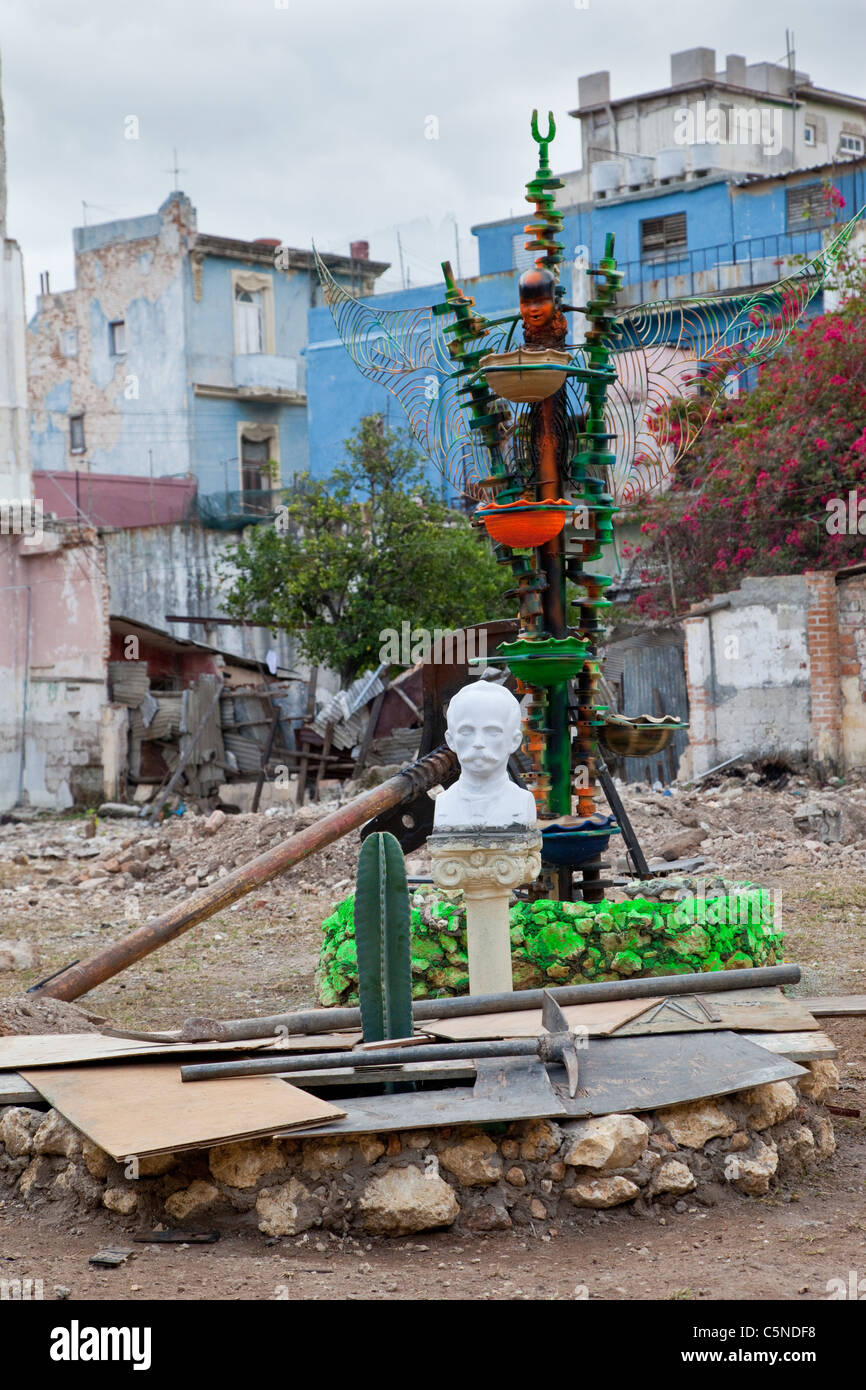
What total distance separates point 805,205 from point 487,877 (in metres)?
27.2

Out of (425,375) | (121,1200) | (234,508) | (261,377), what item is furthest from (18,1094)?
(261,377)

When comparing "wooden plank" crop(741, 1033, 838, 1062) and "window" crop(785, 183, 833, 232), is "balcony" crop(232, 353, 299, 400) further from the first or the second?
"wooden plank" crop(741, 1033, 838, 1062)

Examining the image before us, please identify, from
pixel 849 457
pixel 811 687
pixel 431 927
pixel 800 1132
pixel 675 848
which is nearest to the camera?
pixel 800 1132

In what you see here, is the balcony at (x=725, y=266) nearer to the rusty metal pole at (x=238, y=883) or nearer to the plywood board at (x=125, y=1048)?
the rusty metal pole at (x=238, y=883)

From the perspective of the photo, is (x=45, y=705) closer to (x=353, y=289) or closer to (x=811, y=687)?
(x=811, y=687)

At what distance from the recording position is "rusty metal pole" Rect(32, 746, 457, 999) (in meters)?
8.91

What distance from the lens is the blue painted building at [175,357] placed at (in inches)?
1463

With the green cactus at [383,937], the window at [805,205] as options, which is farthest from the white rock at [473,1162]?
the window at [805,205]

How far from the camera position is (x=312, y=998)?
9.70 m

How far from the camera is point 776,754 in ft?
57.6

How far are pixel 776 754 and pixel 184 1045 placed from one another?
12.5m

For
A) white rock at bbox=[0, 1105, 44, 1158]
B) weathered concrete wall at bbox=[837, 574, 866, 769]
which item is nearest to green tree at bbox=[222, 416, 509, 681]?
weathered concrete wall at bbox=[837, 574, 866, 769]
